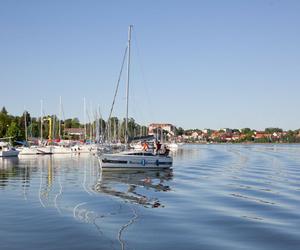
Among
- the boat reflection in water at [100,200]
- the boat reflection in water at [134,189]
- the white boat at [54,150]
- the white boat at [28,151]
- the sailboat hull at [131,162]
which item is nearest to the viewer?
the boat reflection in water at [100,200]

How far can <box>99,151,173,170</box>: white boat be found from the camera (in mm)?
49125

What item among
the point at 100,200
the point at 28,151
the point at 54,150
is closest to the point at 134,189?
the point at 100,200

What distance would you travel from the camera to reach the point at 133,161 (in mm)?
49750

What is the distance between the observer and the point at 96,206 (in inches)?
922

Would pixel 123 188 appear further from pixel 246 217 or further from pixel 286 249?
pixel 286 249

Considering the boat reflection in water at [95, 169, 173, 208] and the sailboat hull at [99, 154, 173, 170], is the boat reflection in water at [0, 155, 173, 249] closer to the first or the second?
the boat reflection in water at [95, 169, 173, 208]

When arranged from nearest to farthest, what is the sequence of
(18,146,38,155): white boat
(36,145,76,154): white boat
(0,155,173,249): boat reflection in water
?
(0,155,173,249): boat reflection in water, (18,146,38,155): white boat, (36,145,76,154): white boat

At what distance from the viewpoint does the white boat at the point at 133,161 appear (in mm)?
49125

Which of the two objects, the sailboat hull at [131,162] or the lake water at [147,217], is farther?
the sailboat hull at [131,162]

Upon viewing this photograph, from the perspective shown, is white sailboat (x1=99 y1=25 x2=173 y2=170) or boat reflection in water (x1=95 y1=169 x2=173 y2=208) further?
white sailboat (x1=99 y1=25 x2=173 y2=170)

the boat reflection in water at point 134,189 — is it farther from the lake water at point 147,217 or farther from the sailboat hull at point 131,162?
the sailboat hull at point 131,162

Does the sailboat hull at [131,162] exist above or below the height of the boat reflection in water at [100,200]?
above

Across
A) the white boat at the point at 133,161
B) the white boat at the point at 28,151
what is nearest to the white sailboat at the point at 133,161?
the white boat at the point at 133,161

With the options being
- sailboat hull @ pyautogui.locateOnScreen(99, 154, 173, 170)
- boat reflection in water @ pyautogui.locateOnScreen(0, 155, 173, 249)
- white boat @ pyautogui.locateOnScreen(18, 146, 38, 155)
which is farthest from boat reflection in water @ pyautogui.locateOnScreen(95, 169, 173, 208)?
white boat @ pyautogui.locateOnScreen(18, 146, 38, 155)
